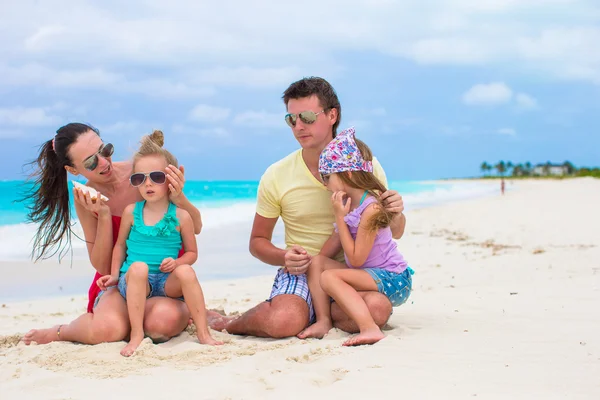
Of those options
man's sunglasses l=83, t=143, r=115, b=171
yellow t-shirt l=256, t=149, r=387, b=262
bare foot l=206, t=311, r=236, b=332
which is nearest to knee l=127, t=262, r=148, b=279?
man's sunglasses l=83, t=143, r=115, b=171

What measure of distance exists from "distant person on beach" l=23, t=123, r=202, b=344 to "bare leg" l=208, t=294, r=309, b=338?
0.48m

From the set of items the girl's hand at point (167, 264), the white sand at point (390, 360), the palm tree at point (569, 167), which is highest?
the palm tree at point (569, 167)

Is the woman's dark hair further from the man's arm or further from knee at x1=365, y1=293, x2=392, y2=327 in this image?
knee at x1=365, y1=293, x2=392, y2=327

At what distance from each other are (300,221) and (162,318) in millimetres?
1282

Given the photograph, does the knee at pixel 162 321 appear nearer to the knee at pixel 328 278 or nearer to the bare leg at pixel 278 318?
the bare leg at pixel 278 318

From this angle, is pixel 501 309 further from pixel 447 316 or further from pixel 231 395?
pixel 231 395

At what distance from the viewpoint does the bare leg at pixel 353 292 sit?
162 inches

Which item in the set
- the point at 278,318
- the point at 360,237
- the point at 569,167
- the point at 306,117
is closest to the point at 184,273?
the point at 278,318

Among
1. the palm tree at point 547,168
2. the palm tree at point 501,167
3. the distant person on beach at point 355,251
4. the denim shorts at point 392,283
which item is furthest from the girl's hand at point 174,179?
the palm tree at point 501,167

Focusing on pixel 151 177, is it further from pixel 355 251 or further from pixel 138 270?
pixel 355 251

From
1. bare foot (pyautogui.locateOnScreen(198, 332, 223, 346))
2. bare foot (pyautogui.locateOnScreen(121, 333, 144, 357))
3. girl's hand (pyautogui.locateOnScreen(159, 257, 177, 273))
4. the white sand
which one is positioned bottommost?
the white sand

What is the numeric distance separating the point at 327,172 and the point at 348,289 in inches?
32.8

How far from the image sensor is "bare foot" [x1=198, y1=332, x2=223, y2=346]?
4176 millimetres

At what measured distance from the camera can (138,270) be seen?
4.11 meters
